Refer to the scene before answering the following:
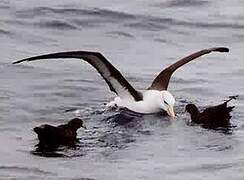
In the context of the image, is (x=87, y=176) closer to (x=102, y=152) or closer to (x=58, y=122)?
(x=102, y=152)

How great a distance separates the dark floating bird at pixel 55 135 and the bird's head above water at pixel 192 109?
6.57 ft

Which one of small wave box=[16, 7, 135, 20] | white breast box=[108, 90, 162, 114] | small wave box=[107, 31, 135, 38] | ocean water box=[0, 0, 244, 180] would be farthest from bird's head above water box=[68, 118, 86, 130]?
small wave box=[16, 7, 135, 20]

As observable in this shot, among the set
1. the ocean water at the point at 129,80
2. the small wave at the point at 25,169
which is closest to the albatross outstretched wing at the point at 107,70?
the ocean water at the point at 129,80

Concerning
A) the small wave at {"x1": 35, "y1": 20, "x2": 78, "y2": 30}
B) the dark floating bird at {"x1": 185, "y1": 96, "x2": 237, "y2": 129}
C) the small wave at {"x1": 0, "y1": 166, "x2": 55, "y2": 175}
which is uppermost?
the small wave at {"x1": 35, "y1": 20, "x2": 78, "y2": 30}

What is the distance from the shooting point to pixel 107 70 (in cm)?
1402

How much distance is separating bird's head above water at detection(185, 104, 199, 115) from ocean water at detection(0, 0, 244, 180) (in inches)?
6.9

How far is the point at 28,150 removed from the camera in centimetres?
1163

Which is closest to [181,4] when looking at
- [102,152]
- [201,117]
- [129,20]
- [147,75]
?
[129,20]

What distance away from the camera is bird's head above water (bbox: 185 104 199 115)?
13.6 metres

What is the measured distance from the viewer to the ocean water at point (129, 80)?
1123 cm

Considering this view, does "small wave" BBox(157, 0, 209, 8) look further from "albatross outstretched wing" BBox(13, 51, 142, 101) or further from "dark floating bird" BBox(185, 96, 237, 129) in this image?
"dark floating bird" BBox(185, 96, 237, 129)

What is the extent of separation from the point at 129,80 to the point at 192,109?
2745 millimetres

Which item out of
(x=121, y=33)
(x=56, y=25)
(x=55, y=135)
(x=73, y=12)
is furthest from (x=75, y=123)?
(x=73, y=12)

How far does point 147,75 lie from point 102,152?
4868mm
